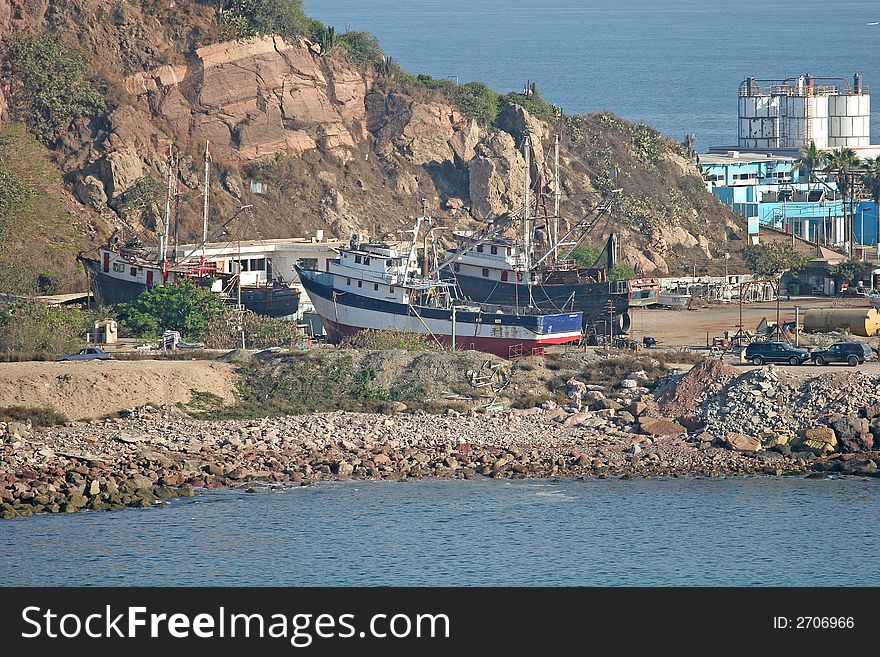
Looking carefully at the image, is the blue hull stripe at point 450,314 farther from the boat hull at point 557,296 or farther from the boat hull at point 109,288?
the boat hull at point 109,288

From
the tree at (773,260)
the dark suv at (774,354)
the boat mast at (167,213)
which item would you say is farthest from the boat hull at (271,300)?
the tree at (773,260)

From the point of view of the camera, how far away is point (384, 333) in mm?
67438

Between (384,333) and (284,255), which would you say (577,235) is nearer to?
(284,255)

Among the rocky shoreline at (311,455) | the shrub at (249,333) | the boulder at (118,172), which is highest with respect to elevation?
the boulder at (118,172)

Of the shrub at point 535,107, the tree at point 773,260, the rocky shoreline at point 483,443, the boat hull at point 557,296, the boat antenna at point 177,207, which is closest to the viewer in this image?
the rocky shoreline at point 483,443

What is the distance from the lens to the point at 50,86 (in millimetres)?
86375

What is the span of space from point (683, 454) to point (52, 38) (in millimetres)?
48077

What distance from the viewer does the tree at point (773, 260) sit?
88125mm

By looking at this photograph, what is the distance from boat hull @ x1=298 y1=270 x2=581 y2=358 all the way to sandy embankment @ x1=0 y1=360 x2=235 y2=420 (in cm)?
1227

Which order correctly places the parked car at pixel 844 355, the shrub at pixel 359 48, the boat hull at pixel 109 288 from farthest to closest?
the shrub at pixel 359 48, the boat hull at pixel 109 288, the parked car at pixel 844 355

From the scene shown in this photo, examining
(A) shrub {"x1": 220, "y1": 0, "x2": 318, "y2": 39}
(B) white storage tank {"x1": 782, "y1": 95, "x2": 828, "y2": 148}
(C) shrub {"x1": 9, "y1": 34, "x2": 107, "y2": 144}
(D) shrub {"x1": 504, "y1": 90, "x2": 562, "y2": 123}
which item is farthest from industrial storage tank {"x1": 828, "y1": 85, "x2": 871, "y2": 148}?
(C) shrub {"x1": 9, "y1": 34, "x2": 107, "y2": 144}

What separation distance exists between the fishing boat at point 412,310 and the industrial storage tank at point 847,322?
9.50m

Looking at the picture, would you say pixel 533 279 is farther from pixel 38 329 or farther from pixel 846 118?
pixel 846 118

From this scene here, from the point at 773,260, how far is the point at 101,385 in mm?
43514
